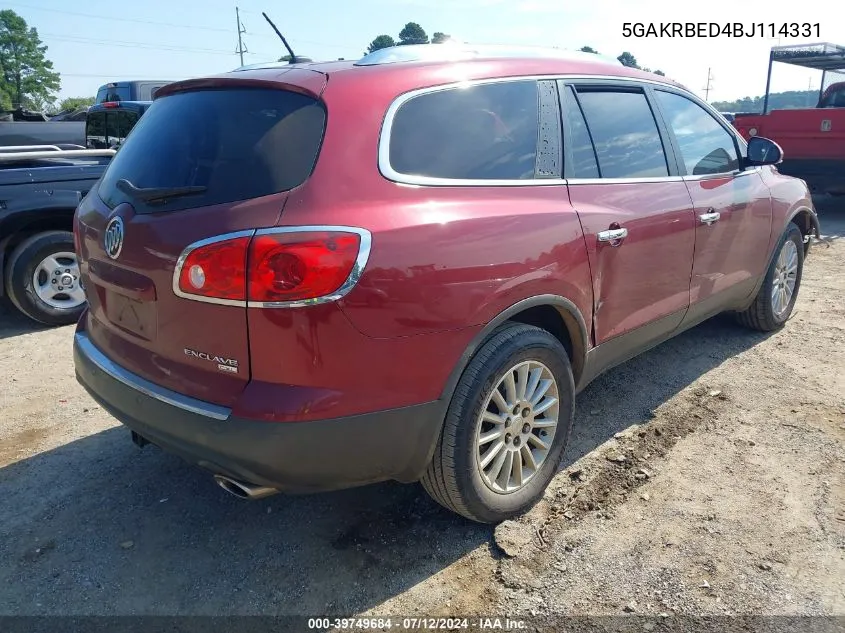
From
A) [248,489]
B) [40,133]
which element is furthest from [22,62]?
[248,489]

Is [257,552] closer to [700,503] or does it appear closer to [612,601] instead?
[612,601]

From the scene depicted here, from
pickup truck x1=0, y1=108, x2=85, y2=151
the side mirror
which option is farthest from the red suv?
pickup truck x1=0, y1=108, x2=85, y2=151

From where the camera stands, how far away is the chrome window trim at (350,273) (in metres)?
2.05

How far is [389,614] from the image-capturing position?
2.33 metres

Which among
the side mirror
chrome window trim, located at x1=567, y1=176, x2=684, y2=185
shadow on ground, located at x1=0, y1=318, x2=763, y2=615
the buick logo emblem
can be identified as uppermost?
the side mirror

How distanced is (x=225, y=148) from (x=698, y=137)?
286cm

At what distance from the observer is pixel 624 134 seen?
11.0 feet

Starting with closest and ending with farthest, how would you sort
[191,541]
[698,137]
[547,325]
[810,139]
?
[191,541] → [547,325] → [698,137] → [810,139]

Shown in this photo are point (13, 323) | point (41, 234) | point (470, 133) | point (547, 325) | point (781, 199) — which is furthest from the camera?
point (13, 323)

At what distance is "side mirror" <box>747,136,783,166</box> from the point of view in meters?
4.21

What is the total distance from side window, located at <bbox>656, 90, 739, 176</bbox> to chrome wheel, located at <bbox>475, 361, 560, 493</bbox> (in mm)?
1730

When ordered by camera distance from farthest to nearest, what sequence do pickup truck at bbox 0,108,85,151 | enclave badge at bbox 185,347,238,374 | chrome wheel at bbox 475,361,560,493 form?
pickup truck at bbox 0,108,85,151 → chrome wheel at bbox 475,361,560,493 → enclave badge at bbox 185,347,238,374

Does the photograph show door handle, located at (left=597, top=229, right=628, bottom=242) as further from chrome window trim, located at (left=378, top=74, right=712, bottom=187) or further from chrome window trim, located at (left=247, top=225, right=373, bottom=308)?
chrome window trim, located at (left=247, top=225, right=373, bottom=308)

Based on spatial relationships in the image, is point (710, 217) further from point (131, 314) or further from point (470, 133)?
point (131, 314)
